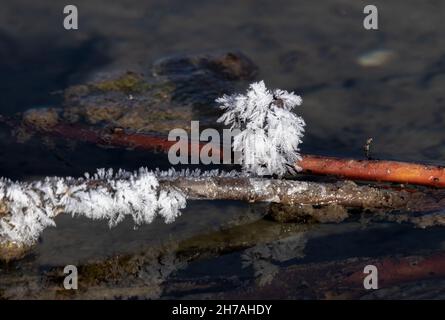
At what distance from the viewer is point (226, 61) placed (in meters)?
6.04

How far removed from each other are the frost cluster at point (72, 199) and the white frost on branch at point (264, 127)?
0.62 metres

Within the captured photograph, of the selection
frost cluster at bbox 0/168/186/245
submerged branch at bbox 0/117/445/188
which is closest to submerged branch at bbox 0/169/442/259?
frost cluster at bbox 0/168/186/245

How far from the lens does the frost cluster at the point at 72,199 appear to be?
361 cm

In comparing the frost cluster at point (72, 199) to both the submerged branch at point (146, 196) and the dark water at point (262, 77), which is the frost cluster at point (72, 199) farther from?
the dark water at point (262, 77)

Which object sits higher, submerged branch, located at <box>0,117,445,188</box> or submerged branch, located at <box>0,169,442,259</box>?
submerged branch, located at <box>0,117,445,188</box>

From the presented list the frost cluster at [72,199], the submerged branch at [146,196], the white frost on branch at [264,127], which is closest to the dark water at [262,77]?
the submerged branch at [146,196]

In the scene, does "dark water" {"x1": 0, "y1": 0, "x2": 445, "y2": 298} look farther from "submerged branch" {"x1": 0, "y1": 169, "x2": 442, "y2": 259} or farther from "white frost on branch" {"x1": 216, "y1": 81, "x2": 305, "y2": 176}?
"white frost on branch" {"x1": 216, "y1": 81, "x2": 305, "y2": 176}

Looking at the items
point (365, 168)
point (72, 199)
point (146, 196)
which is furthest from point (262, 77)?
point (72, 199)

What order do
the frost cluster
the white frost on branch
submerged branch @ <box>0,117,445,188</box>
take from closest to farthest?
the frost cluster, the white frost on branch, submerged branch @ <box>0,117,445,188</box>

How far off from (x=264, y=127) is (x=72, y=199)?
4.25 ft

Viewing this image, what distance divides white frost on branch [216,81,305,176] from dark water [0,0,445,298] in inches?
18.5

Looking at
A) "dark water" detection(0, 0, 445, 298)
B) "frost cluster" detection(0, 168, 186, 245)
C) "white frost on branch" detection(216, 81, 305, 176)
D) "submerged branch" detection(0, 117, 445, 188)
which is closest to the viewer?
"frost cluster" detection(0, 168, 186, 245)

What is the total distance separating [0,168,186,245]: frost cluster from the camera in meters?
3.61

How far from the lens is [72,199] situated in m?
3.62
